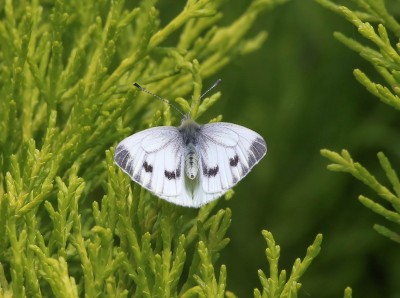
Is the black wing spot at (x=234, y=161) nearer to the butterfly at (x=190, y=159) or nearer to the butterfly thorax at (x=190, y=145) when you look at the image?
the butterfly at (x=190, y=159)

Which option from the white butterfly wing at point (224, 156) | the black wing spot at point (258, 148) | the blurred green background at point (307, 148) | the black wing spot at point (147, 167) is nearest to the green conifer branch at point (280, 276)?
the white butterfly wing at point (224, 156)

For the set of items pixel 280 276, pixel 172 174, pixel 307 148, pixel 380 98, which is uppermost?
pixel 380 98

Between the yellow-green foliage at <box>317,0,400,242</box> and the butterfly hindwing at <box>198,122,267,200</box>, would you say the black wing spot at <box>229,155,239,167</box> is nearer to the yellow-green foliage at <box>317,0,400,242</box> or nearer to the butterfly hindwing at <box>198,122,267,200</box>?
the butterfly hindwing at <box>198,122,267,200</box>

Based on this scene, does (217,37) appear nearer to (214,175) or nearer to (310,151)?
(214,175)

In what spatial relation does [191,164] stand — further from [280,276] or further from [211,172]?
[280,276]

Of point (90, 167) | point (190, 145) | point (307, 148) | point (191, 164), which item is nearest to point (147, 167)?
point (191, 164)

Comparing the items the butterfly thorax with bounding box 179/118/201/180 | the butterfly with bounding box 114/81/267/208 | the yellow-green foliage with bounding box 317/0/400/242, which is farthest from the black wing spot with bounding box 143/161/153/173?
the yellow-green foliage with bounding box 317/0/400/242

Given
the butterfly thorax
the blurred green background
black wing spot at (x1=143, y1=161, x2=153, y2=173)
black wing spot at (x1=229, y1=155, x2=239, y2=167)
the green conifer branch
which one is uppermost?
black wing spot at (x1=229, y1=155, x2=239, y2=167)
